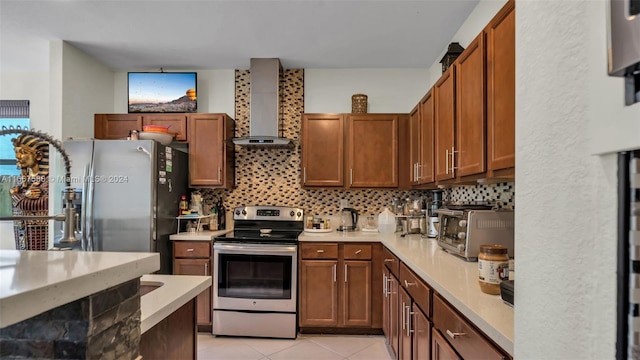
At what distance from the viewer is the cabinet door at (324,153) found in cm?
332

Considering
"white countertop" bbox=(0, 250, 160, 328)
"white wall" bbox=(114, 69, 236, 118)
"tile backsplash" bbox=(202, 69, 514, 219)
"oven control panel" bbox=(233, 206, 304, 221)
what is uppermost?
"white wall" bbox=(114, 69, 236, 118)

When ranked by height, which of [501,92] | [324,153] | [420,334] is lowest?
[420,334]

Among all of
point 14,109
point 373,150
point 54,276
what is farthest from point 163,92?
point 54,276

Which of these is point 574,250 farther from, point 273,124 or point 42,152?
point 42,152

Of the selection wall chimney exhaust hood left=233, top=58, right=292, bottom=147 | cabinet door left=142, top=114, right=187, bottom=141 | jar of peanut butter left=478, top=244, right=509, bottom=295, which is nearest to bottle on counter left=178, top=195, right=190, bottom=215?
cabinet door left=142, top=114, right=187, bottom=141

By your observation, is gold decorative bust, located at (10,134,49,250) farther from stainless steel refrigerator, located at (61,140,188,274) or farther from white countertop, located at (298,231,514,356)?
white countertop, located at (298,231,514,356)

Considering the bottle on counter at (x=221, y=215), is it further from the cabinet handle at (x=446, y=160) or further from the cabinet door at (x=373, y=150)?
the cabinet handle at (x=446, y=160)

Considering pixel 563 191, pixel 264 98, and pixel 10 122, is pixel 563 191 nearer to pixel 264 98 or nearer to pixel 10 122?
pixel 264 98

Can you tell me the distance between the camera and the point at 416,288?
175 cm

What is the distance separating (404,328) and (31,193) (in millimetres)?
3898

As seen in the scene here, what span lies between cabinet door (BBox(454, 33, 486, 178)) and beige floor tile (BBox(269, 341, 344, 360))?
1.80 meters

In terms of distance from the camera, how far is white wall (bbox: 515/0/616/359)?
0.44 metres

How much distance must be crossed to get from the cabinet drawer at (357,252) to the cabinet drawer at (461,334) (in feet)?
4.90

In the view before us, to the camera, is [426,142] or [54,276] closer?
[54,276]
